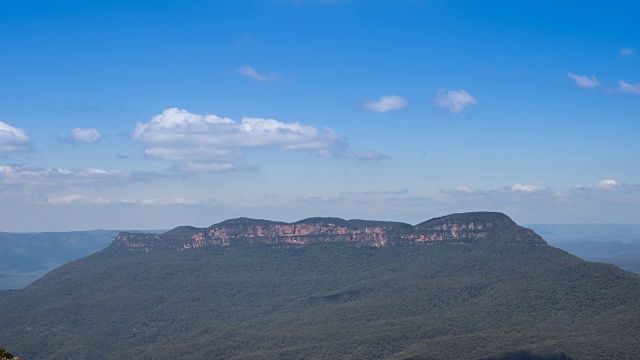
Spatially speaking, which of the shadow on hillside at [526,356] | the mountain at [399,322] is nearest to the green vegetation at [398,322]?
the mountain at [399,322]

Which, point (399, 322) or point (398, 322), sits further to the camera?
point (398, 322)

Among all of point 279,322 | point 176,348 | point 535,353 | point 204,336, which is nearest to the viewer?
point 535,353

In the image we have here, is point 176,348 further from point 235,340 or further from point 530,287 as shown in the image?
point 530,287

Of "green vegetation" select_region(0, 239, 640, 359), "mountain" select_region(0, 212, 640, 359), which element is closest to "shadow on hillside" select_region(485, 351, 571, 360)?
"mountain" select_region(0, 212, 640, 359)

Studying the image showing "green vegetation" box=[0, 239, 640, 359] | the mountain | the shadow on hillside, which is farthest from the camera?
"green vegetation" box=[0, 239, 640, 359]

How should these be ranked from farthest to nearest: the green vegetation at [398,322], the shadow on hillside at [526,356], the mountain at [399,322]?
the green vegetation at [398,322]
the mountain at [399,322]
the shadow on hillside at [526,356]

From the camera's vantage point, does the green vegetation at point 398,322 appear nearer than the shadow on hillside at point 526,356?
No

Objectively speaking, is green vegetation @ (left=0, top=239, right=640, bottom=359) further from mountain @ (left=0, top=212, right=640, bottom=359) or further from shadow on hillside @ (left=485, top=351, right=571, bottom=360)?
A: shadow on hillside @ (left=485, top=351, right=571, bottom=360)

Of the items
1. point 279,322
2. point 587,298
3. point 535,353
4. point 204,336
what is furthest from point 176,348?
point 587,298

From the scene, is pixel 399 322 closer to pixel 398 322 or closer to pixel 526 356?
pixel 398 322

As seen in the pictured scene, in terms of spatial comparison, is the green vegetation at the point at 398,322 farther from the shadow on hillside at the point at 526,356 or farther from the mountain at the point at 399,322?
the shadow on hillside at the point at 526,356

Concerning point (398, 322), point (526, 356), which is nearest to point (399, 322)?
point (398, 322)
